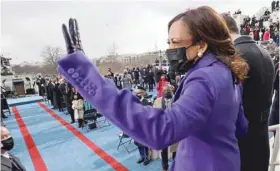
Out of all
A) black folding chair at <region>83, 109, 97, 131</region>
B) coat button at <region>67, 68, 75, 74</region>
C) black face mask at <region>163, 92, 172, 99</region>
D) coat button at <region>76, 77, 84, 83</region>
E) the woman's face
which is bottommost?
black folding chair at <region>83, 109, 97, 131</region>

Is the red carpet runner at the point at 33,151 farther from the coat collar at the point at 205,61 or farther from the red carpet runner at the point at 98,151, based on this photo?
the coat collar at the point at 205,61

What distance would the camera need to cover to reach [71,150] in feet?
17.1

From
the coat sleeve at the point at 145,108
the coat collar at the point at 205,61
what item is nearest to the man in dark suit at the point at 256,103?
the coat collar at the point at 205,61

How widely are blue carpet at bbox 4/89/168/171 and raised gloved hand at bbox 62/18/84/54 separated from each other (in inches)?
142

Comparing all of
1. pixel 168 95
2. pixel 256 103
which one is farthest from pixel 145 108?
pixel 168 95

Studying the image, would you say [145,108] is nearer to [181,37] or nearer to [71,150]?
[181,37]

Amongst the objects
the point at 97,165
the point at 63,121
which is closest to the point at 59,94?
the point at 63,121

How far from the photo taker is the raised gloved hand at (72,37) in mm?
648

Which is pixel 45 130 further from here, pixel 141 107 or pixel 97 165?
pixel 141 107

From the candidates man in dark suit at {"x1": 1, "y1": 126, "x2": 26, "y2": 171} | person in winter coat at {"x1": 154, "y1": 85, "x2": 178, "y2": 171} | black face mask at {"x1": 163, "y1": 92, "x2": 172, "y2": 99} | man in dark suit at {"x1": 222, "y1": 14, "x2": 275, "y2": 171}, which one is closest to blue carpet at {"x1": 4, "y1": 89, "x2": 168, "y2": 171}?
person in winter coat at {"x1": 154, "y1": 85, "x2": 178, "y2": 171}

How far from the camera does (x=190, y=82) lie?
25.2 inches

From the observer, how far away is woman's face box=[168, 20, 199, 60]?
0.71 metres

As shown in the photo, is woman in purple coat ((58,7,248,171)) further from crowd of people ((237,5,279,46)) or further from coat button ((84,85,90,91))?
crowd of people ((237,5,279,46))

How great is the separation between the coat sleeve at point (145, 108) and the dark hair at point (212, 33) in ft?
0.55
